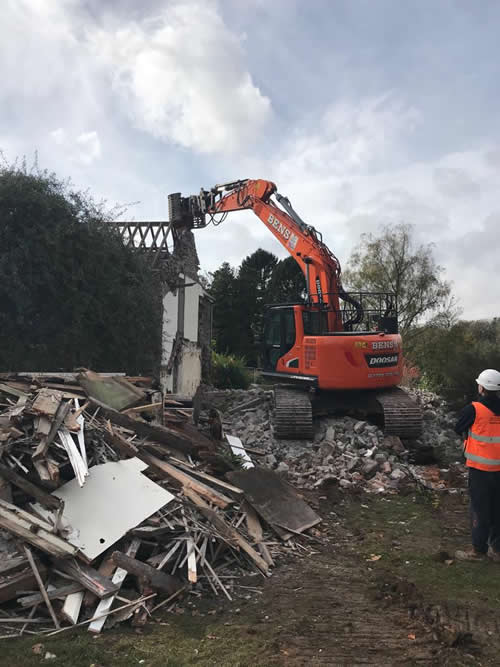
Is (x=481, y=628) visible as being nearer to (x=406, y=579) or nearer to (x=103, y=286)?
(x=406, y=579)

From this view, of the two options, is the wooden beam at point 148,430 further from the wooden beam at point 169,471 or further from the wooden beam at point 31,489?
the wooden beam at point 31,489

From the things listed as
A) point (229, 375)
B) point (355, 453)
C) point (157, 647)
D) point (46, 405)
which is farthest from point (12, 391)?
point (229, 375)

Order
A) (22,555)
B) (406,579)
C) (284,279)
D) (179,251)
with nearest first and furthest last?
(22,555) → (406,579) → (179,251) → (284,279)

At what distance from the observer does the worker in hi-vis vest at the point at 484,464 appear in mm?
5418

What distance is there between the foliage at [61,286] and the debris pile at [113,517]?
10.7 ft

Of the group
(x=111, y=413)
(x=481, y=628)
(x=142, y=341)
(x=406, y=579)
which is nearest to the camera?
(x=481, y=628)

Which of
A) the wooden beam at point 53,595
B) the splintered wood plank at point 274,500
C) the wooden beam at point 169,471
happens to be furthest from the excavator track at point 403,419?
the wooden beam at point 53,595

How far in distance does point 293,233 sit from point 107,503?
7973 mm

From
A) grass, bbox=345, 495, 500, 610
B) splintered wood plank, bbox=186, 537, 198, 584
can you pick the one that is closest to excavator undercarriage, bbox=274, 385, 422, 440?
grass, bbox=345, 495, 500, 610

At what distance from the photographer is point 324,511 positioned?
712 centimetres

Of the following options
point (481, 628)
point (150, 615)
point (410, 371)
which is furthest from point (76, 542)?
point (410, 371)

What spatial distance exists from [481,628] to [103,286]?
366 inches

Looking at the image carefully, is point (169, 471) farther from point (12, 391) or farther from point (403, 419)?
point (403, 419)

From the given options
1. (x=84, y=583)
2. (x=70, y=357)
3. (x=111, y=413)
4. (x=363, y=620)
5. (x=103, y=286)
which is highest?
(x=103, y=286)
